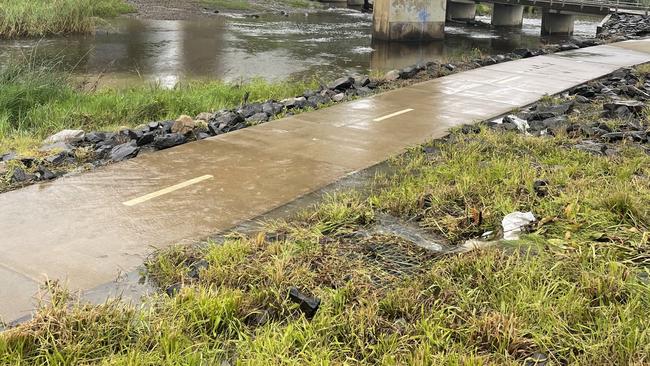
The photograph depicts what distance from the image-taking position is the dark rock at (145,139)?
8383 mm

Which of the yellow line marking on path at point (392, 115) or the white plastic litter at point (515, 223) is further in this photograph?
the yellow line marking on path at point (392, 115)

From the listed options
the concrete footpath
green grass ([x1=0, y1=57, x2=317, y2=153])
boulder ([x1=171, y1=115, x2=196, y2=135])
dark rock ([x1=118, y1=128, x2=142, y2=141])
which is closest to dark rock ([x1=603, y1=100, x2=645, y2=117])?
the concrete footpath

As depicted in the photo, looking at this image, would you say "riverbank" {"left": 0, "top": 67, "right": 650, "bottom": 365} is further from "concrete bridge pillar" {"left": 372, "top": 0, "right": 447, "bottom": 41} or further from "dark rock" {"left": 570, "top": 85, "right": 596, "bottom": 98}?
"concrete bridge pillar" {"left": 372, "top": 0, "right": 447, "bottom": 41}

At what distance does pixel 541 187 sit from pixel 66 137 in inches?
265

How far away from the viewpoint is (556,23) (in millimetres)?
40594

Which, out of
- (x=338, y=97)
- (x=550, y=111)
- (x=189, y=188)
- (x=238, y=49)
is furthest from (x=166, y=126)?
(x=238, y=49)

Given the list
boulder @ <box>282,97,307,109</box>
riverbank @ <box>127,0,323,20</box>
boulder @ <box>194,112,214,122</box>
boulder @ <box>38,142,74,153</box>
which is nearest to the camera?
boulder @ <box>38,142,74,153</box>

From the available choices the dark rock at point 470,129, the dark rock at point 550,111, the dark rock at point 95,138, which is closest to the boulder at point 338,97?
the dark rock at point 470,129

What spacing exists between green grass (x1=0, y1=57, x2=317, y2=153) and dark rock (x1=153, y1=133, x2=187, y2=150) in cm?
196

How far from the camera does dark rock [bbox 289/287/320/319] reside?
13.2 ft

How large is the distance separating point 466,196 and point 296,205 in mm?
1708

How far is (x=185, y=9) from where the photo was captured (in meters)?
42.1

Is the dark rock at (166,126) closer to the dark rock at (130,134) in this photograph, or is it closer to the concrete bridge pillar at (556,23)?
the dark rock at (130,134)

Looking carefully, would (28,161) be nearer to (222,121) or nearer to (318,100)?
(222,121)
